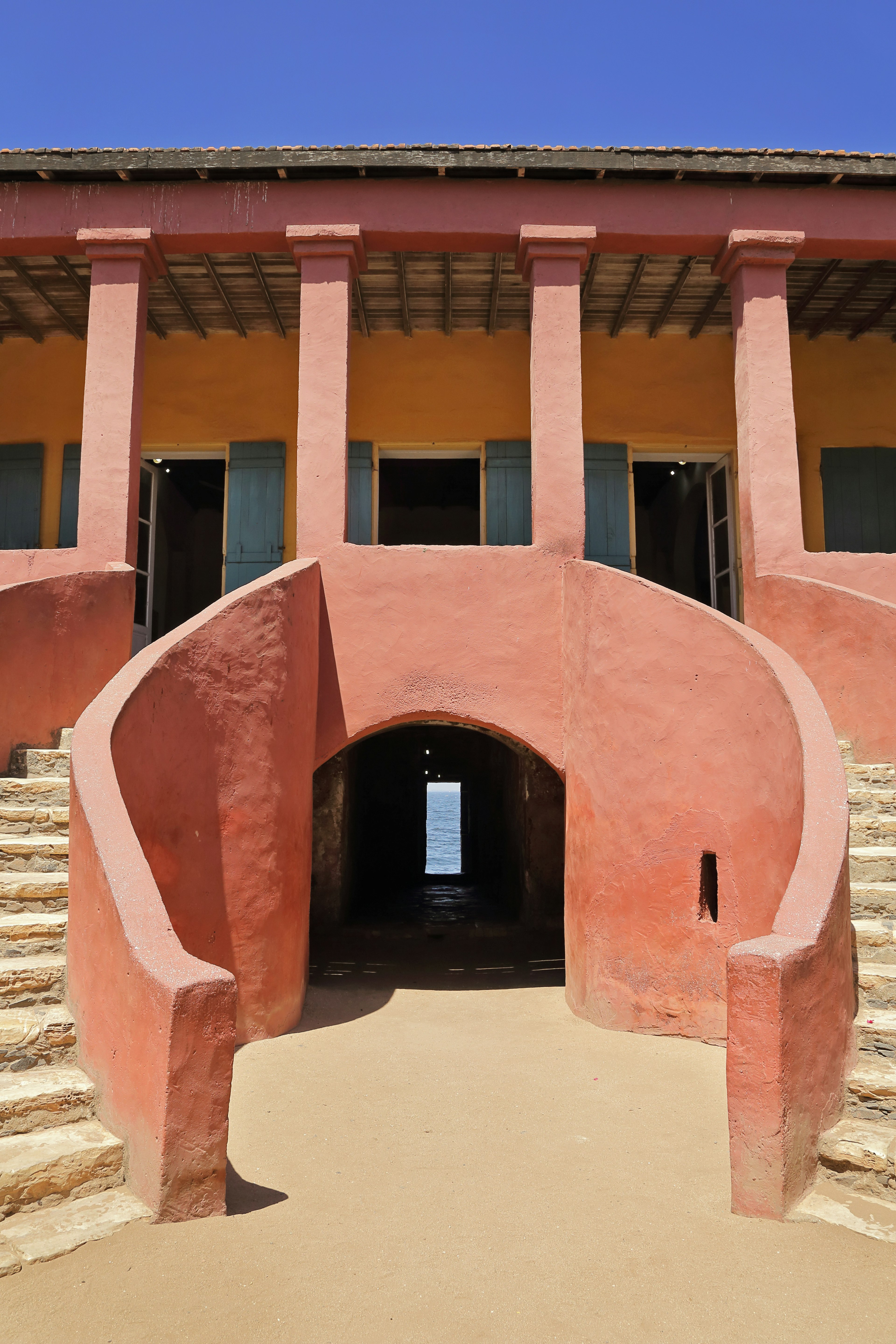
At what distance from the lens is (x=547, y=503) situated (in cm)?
752

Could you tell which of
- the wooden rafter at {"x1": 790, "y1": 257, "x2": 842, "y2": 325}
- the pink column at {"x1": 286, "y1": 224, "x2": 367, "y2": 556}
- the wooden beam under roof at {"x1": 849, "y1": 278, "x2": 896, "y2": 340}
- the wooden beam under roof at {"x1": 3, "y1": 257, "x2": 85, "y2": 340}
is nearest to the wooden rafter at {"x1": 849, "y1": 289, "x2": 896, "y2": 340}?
the wooden beam under roof at {"x1": 849, "y1": 278, "x2": 896, "y2": 340}

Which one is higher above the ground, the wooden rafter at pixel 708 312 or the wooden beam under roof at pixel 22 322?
the wooden rafter at pixel 708 312

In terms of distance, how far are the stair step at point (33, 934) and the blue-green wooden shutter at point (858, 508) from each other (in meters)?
7.96

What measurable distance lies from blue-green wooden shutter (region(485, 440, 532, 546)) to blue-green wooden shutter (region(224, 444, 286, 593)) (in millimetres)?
2055

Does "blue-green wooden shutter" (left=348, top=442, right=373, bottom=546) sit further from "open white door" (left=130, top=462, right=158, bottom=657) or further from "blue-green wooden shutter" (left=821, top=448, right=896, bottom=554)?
"blue-green wooden shutter" (left=821, top=448, right=896, bottom=554)

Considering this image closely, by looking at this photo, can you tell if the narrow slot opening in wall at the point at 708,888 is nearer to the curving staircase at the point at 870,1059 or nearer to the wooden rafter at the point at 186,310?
the curving staircase at the point at 870,1059

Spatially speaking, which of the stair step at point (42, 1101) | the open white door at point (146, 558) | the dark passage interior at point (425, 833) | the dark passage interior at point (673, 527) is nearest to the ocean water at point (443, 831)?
the dark passage interior at point (425, 833)

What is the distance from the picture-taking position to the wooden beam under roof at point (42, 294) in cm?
863

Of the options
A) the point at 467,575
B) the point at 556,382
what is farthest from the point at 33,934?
the point at 556,382

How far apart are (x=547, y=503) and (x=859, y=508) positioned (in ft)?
13.2

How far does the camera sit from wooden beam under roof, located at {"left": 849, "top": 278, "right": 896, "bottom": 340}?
929cm

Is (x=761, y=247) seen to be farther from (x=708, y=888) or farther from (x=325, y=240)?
(x=708, y=888)

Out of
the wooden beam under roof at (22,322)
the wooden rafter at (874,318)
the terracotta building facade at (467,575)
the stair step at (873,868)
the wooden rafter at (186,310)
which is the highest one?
the wooden rafter at (186,310)

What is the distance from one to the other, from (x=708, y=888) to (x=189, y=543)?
1149 cm
